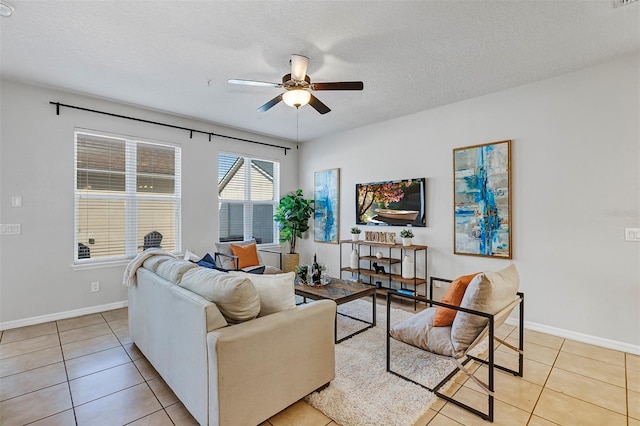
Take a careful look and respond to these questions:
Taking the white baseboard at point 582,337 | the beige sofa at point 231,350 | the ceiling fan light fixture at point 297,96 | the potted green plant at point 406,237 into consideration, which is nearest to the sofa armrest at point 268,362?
the beige sofa at point 231,350

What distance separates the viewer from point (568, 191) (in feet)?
10.3

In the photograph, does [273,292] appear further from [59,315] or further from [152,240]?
[59,315]

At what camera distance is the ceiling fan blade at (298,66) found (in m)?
2.56

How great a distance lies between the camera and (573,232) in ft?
10.2

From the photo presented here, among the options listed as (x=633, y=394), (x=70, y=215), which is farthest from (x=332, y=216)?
(x=633, y=394)

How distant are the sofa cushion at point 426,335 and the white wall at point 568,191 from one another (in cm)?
179

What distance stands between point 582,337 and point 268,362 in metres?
3.25

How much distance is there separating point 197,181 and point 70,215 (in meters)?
1.65

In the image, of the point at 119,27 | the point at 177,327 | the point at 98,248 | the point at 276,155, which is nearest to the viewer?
the point at 177,327

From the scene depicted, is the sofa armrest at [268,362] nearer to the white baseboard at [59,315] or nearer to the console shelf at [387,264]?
the console shelf at [387,264]

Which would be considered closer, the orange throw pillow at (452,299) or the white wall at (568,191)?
the orange throw pillow at (452,299)

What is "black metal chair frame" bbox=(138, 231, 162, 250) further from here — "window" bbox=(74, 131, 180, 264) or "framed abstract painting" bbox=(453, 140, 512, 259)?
"framed abstract painting" bbox=(453, 140, 512, 259)

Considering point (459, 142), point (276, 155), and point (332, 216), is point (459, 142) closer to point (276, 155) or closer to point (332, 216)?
point (332, 216)

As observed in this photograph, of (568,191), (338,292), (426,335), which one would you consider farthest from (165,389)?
(568,191)
